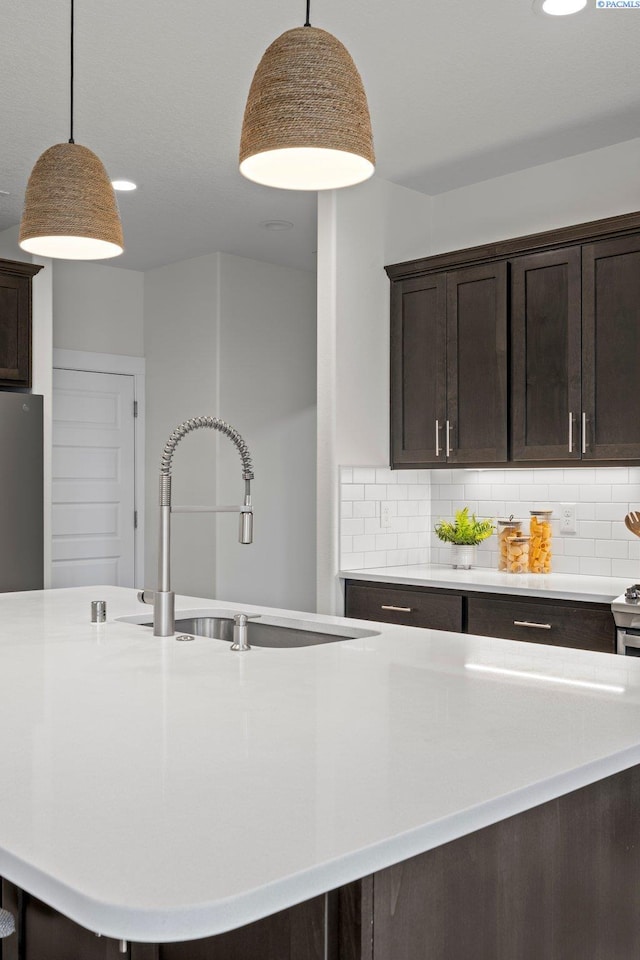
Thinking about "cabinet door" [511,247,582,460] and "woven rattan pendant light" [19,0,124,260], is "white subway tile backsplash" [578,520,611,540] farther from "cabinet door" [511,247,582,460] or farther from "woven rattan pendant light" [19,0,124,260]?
"woven rattan pendant light" [19,0,124,260]

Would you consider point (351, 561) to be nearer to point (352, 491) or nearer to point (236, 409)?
point (352, 491)

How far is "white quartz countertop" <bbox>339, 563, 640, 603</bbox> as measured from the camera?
11.0 ft

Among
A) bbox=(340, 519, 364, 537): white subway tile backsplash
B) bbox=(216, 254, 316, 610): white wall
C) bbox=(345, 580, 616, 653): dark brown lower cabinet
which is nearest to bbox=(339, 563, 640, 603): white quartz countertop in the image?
bbox=(345, 580, 616, 653): dark brown lower cabinet

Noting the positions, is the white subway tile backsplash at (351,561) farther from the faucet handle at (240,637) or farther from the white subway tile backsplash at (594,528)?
the faucet handle at (240,637)

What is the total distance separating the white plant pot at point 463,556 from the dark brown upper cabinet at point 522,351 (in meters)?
0.40

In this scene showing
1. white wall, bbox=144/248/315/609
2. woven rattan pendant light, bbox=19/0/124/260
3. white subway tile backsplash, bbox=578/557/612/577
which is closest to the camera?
woven rattan pendant light, bbox=19/0/124/260

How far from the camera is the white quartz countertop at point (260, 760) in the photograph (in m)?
0.80

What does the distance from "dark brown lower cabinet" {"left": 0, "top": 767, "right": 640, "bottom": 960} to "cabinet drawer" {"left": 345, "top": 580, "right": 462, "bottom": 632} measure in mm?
2293

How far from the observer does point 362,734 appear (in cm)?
125

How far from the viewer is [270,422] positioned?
236 inches

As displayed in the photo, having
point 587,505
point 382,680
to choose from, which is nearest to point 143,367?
point 587,505

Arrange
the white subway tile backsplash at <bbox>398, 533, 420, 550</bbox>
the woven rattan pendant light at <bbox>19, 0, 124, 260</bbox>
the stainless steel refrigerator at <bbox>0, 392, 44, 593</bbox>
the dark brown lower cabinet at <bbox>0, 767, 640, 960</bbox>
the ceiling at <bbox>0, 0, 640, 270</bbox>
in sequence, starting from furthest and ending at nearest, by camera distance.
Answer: the stainless steel refrigerator at <bbox>0, 392, 44, 593</bbox>
the white subway tile backsplash at <bbox>398, 533, 420, 550</bbox>
the ceiling at <bbox>0, 0, 640, 270</bbox>
the woven rattan pendant light at <bbox>19, 0, 124, 260</bbox>
the dark brown lower cabinet at <bbox>0, 767, 640, 960</bbox>

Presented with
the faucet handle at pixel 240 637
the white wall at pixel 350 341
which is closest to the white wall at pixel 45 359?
the white wall at pixel 350 341

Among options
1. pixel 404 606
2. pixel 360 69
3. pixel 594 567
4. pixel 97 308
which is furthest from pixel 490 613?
pixel 97 308
